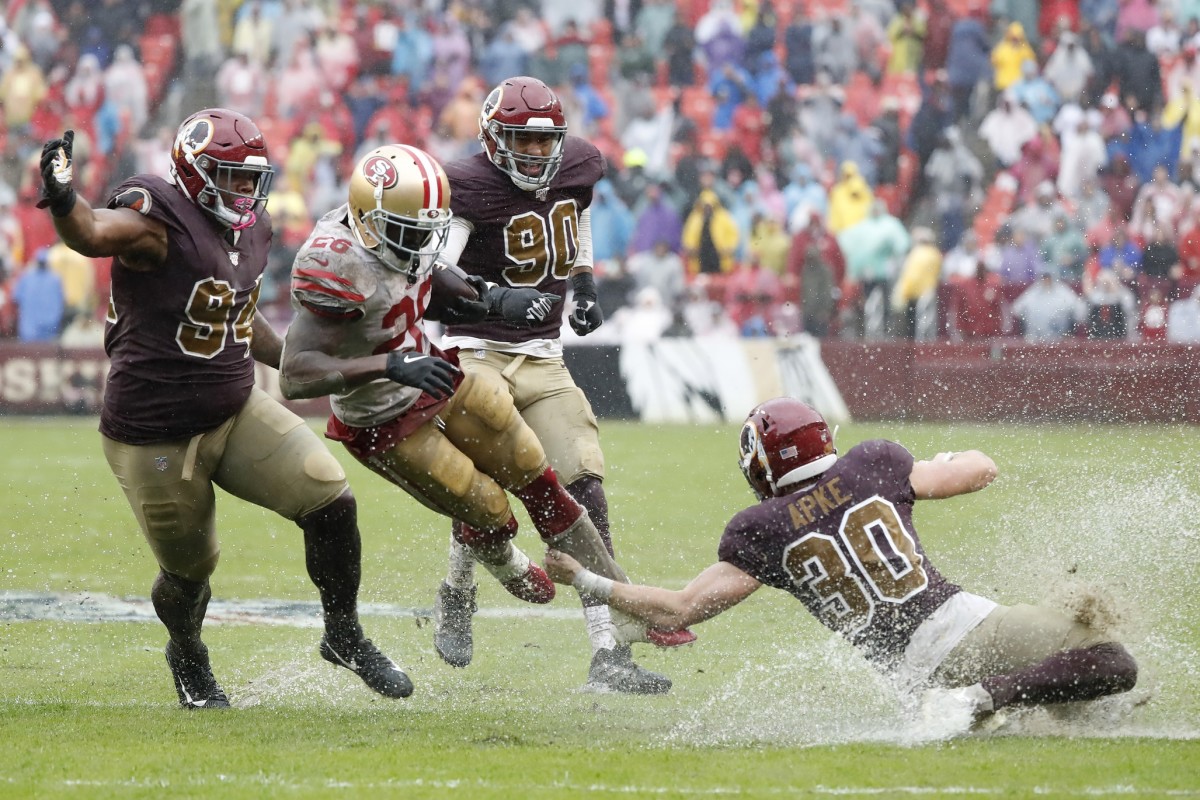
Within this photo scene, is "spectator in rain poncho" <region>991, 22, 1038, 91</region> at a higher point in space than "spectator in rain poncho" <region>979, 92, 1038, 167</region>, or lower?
higher

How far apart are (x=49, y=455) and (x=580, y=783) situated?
10.1 metres

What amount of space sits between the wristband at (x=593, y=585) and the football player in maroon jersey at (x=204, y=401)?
0.80m

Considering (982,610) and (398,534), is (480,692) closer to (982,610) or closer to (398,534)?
(982,610)

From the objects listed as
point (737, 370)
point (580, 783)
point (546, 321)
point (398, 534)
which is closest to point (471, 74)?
point (737, 370)

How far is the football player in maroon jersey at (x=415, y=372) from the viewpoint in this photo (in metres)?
5.30

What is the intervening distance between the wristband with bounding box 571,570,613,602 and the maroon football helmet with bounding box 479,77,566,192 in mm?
1884

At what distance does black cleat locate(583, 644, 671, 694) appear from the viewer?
19.7 ft

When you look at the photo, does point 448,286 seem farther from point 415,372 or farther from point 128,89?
point 128,89

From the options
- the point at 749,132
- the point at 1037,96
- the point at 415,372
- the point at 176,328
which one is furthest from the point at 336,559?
the point at 1037,96

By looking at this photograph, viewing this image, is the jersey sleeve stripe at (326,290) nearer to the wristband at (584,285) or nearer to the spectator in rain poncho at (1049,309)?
the wristband at (584,285)

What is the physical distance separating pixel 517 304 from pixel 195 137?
4.28ft

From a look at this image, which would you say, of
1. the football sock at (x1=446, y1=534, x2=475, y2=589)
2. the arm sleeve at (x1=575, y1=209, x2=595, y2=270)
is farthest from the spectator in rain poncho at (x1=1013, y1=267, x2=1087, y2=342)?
the football sock at (x1=446, y1=534, x2=475, y2=589)

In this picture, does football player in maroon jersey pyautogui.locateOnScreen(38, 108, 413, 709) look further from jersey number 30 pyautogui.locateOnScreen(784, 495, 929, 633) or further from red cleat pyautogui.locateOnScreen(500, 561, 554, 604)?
jersey number 30 pyautogui.locateOnScreen(784, 495, 929, 633)

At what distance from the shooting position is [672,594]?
199 inches
